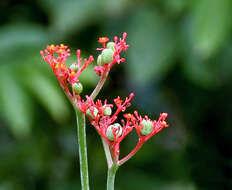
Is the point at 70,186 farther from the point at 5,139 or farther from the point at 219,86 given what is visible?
the point at 219,86

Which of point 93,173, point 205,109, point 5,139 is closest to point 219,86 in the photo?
point 205,109

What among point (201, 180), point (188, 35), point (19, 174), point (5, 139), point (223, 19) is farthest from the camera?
point (5, 139)

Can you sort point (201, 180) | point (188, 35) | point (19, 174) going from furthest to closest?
→ point (19, 174) < point (188, 35) < point (201, 180)

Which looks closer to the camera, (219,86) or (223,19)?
(223,19)

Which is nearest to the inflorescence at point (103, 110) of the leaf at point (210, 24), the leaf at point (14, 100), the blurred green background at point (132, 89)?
the blurred green background at point (132, 89)

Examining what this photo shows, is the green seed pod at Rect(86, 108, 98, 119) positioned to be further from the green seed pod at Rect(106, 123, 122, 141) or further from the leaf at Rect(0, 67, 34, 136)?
the leaf at Rect(0, 67, 34, 136)

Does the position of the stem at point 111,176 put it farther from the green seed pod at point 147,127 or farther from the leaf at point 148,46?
the leaf at point 148,46

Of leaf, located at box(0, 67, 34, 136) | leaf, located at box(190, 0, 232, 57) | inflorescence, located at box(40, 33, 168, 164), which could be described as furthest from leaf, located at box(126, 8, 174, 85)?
inflorescence, located at box(40, 33, 168, 164)

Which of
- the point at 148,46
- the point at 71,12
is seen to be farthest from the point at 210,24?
the point at 71,12
